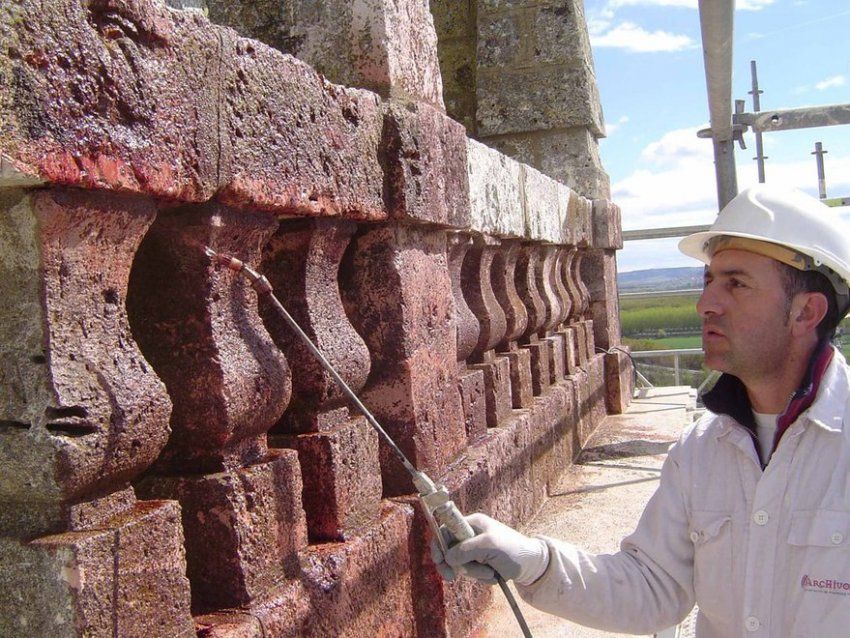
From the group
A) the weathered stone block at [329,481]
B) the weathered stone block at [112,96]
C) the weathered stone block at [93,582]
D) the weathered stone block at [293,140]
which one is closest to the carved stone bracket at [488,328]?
the weathered stone block at [293,140]

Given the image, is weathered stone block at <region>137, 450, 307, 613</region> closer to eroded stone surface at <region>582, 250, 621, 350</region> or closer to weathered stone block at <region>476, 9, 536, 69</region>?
weathered stone block at <region>476, 9, 536, 69</region>

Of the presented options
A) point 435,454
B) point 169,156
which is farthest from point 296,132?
point 435,454

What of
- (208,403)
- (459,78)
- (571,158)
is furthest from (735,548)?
(459,78)

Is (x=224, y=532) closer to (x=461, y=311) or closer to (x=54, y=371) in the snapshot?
(x=54, y=371)

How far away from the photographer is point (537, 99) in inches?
244

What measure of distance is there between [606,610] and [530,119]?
4.63 m

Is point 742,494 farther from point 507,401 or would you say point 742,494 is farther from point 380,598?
point 507,401

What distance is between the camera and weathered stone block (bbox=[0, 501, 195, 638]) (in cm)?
134

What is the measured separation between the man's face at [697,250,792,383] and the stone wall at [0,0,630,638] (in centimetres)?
82

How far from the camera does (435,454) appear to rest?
2.69 meters

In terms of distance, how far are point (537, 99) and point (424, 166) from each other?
12.4 feet

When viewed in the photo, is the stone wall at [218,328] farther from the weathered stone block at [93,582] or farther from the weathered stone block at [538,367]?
the weathered stone block at [538,367]

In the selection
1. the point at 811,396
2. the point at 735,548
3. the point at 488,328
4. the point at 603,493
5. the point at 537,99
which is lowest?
the point at 603,493

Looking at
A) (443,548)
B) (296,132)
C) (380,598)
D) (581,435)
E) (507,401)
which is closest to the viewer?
(443,548)
